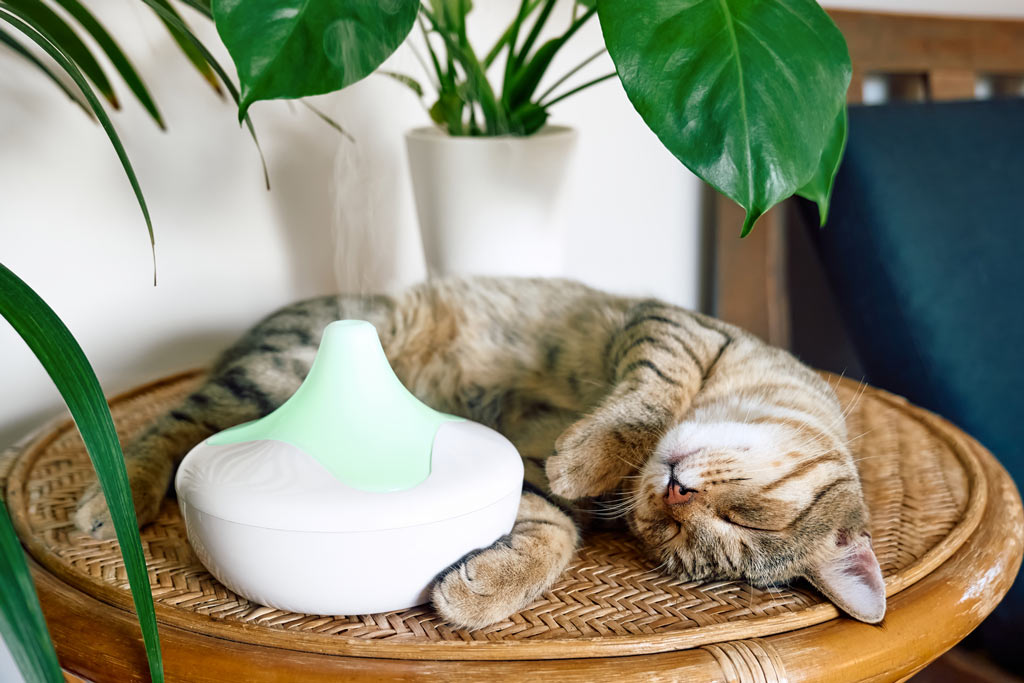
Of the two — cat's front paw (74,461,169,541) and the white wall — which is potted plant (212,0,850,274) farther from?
the white wall

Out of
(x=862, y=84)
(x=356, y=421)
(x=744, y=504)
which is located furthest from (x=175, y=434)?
(x=862, y=84)

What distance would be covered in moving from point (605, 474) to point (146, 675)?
42 centimetres

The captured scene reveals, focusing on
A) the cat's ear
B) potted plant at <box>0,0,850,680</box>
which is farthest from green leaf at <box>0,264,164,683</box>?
the cat's ear

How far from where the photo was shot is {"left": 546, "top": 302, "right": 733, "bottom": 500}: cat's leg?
0.74 metres

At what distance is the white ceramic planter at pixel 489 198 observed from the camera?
0.99 m

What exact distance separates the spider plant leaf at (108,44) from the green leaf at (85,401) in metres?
0.44

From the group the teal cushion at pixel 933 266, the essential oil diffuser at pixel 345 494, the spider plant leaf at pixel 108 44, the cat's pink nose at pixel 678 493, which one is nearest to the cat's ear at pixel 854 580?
the cat's pink nose at pixel 678 493

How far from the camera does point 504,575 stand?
599mm

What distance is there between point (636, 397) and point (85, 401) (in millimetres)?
514

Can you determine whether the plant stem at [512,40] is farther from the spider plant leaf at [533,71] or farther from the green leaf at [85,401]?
the green leaf at [85,401]

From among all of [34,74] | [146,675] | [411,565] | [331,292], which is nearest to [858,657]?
[411,565]

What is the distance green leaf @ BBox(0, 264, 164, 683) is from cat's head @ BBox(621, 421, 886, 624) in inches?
17.6

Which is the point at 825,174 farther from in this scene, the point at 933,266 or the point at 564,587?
the point at 933,266

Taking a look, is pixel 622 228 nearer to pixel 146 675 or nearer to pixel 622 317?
pixel 622 317
